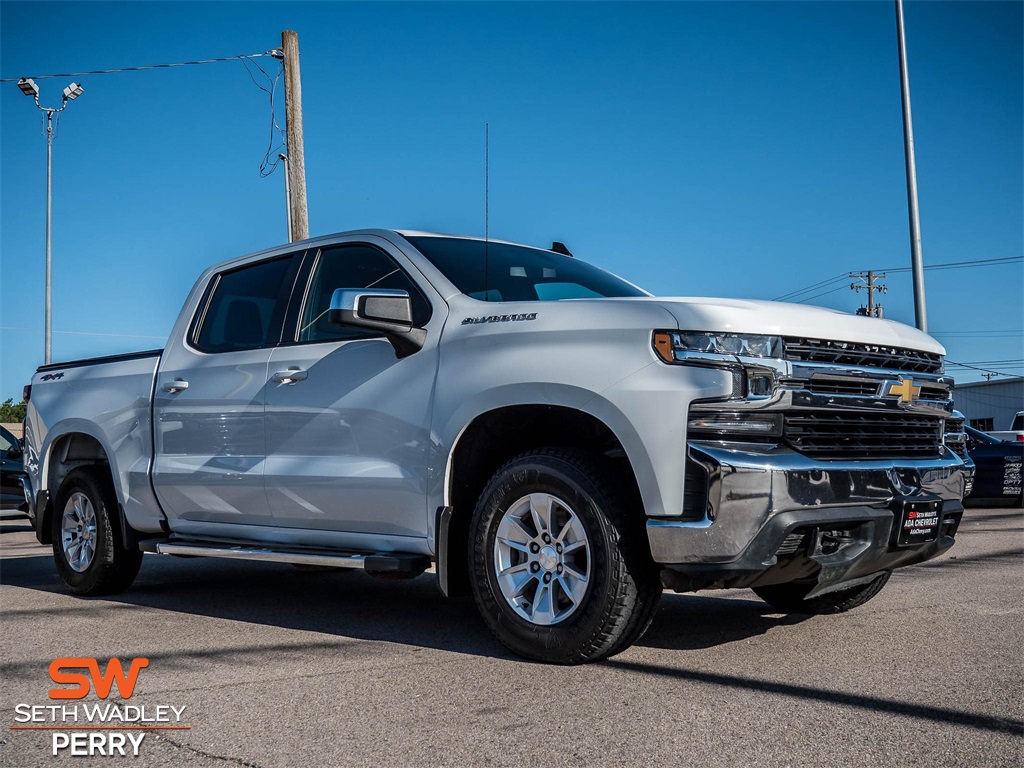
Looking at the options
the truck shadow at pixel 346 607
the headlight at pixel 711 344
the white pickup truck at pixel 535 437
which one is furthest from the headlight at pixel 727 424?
the truck shadow at pixel 346 607

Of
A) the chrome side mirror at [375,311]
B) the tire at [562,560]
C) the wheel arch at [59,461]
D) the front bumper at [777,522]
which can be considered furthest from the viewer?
the wheel arch at [59,461]

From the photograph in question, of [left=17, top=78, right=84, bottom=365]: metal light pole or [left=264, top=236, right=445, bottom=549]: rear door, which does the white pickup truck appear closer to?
[left=264, top=236, right=445, bottom=549]: rear door

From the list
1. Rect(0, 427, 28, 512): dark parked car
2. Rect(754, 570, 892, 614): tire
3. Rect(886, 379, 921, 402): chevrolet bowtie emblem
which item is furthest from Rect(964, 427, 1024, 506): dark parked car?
Rect(0, 427, 28, 512): dark parked car

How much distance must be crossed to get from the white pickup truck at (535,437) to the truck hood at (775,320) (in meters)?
0.01

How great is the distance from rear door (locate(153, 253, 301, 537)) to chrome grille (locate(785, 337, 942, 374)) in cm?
292

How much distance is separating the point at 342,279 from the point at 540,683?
8.77ft

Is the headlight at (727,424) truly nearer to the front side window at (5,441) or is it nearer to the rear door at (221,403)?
the rear door at (221,403)

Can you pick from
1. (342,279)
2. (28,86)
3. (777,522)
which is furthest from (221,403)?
(28,86)

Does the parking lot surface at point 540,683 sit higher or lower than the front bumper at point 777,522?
lower

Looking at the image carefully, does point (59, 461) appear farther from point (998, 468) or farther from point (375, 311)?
point (998, 468)

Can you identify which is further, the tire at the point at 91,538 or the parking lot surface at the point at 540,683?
the tire at the point at 91,538

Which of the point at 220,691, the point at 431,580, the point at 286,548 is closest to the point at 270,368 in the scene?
the point at 286,548

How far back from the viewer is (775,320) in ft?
13.6

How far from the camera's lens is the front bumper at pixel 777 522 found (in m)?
3.90
